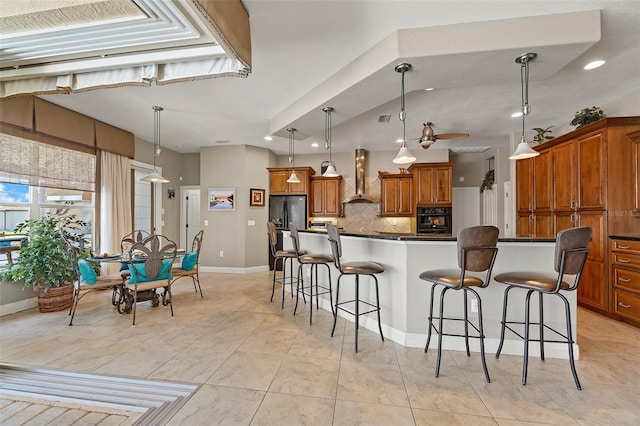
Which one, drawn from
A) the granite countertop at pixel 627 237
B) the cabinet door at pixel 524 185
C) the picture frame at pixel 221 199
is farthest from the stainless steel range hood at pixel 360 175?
the granite countertop at pixel 627 237

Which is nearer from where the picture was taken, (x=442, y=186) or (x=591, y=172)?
(x=591, y=172)

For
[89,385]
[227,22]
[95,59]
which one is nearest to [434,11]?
[227,22]

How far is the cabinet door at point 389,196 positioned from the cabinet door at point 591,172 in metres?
3.15

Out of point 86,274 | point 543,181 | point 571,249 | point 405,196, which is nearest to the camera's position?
point 571,249

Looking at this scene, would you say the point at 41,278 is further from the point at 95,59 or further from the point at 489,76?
the point at 489,76

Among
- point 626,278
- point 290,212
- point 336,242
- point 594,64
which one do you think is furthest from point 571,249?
point 290,212

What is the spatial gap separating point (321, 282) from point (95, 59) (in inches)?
131

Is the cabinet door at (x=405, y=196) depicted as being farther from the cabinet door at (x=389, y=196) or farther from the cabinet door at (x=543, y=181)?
the cabinet door at (x=543, y=181)

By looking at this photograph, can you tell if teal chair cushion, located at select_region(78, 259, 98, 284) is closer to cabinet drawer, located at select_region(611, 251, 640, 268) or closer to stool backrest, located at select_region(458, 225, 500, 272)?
stool backrest, located at select_region(458, 225, 500, 272)

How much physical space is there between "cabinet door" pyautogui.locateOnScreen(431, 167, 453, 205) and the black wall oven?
0.57 feet

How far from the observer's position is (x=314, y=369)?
2285mm

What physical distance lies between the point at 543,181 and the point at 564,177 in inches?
16.0

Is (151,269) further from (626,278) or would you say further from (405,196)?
(626,278)

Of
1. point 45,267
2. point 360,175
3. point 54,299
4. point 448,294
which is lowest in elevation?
point 54,299
